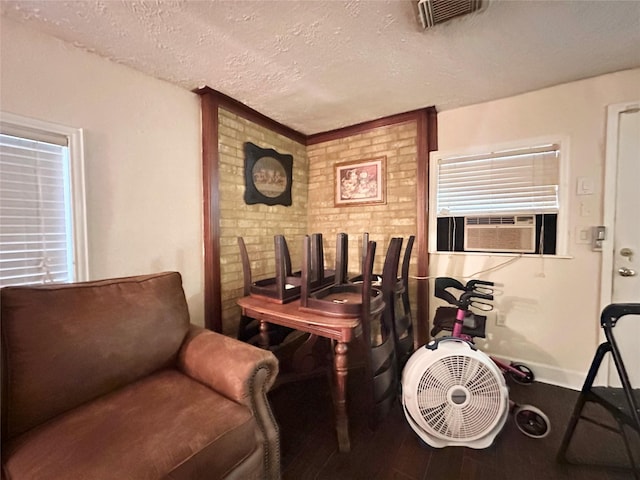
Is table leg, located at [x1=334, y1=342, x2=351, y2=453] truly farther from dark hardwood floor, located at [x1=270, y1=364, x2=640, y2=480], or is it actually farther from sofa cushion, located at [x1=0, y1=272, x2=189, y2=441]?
sofa cushion, located at [x1=0, y1=272, x2=189, y2=441]

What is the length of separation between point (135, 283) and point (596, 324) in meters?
3.02

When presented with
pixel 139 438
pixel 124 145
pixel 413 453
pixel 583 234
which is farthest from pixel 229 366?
pixel 583 234

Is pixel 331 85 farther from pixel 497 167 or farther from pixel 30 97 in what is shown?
pixel 30 97

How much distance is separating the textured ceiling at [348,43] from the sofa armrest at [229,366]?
5.39ft

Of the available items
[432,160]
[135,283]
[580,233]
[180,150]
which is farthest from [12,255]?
[580,233]

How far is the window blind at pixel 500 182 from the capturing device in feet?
6.73

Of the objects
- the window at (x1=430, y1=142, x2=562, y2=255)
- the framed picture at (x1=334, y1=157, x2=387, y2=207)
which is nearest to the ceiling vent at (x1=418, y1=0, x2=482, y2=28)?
the window at (x1=430, y1=142, x2=562, y2=255)

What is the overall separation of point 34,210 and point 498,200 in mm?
3086

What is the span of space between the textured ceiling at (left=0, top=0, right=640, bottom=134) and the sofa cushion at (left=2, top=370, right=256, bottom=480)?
179cm

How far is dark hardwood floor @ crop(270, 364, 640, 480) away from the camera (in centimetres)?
132

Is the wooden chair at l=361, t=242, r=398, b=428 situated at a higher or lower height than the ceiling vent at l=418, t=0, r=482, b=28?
lower

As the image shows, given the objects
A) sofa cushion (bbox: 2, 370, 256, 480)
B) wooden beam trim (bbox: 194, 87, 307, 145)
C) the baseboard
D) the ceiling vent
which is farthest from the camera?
wooden beam trim (bbox: 194, 87, 307, 145)

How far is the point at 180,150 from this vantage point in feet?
6.66

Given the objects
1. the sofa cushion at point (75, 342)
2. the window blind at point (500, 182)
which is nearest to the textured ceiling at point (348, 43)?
the window blind at point (500, 182)
